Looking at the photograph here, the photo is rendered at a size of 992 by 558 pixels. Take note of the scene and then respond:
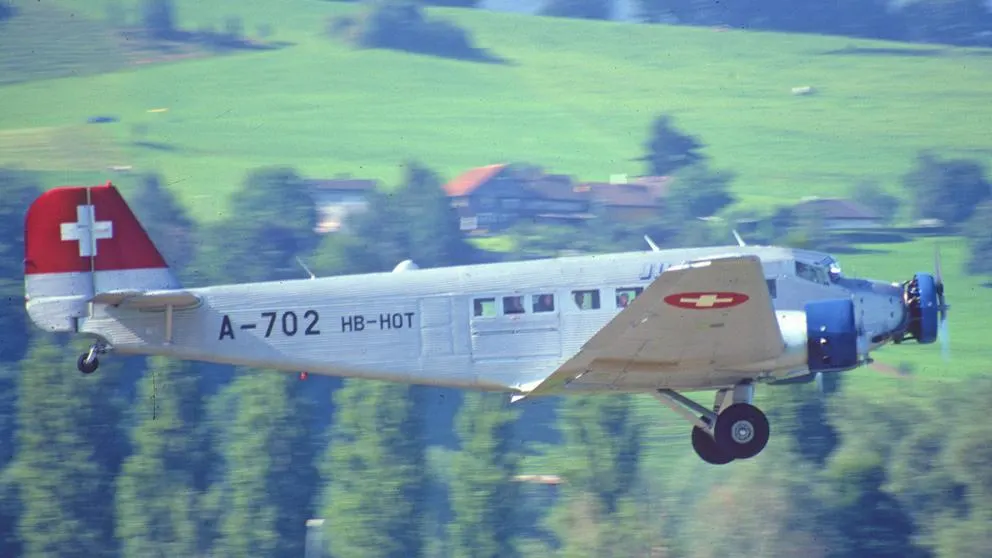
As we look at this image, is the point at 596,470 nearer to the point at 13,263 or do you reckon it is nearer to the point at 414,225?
the point at 414,225

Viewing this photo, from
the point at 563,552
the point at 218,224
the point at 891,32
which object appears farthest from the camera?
the point at 891,32

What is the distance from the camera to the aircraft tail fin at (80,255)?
55.5 ft

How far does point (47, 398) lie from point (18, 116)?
A: 3750 cm

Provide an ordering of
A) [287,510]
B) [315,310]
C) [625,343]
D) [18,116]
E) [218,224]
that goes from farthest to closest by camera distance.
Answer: [18,116]
[218,224]
[287,510]
[315,310]
[625,343]

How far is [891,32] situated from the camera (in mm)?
92625

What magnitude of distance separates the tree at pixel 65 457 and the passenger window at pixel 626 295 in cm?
2924

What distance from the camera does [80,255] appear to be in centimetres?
1711

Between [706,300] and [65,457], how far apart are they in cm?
3355

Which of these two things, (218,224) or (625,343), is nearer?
(625,343)

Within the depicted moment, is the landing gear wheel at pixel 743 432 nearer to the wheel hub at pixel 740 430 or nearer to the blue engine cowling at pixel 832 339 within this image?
the wheel hub at pixel 740 430

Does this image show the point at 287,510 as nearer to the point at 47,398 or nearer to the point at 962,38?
the point at 47,398

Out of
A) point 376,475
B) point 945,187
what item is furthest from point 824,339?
point 945,187

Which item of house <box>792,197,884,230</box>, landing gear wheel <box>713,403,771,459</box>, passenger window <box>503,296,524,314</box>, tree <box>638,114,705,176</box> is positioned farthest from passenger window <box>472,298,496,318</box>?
tree <box>638,114,705,176</box>

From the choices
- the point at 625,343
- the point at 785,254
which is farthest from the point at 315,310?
the point at 785,254
